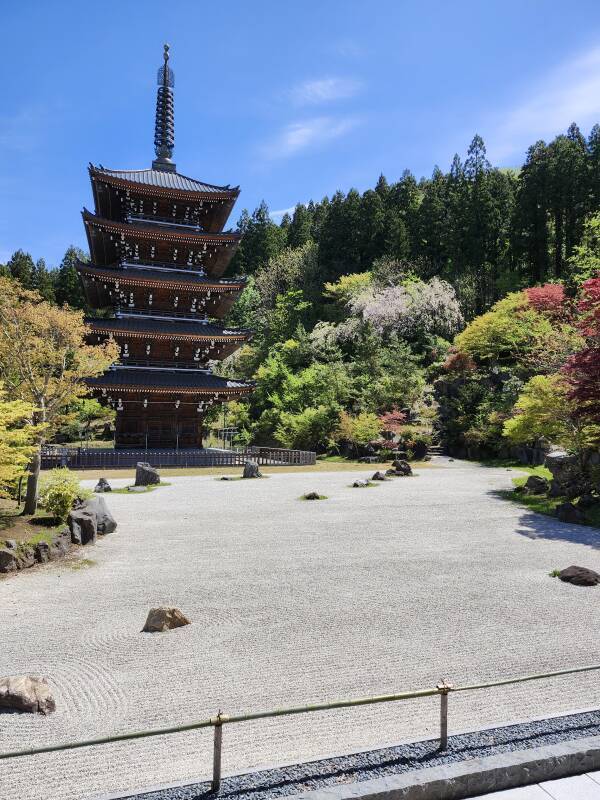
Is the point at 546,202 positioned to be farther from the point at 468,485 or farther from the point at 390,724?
the point at 390,724

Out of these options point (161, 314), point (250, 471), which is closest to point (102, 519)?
point (250, 471)

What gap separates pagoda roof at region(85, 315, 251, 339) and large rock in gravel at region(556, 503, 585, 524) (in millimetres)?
18658

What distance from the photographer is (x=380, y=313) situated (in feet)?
135

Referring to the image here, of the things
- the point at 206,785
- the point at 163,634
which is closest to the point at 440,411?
the point at 163,634

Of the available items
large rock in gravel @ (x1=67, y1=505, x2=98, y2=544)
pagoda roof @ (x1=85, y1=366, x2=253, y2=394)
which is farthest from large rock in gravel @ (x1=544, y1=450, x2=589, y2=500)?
pagoda roof @ (x1=85, y1=366, x2=253, y2=394)

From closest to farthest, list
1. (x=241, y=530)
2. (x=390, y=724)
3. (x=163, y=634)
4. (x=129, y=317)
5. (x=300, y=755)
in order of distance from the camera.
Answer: (x=300, y=755) → (x=390, y=724) → (x=163, y=634) → (x=241, y=530) → (x=129, y=317)

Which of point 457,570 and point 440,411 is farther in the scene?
point 440,411

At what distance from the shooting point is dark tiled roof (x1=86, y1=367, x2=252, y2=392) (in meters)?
25.4

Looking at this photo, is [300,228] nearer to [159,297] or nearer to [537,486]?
[159,297]

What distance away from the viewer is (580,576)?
26.5ft

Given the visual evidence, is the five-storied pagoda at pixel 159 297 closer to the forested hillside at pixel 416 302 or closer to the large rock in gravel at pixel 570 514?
the forested hillside at pixel 416 302

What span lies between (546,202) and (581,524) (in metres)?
35.9

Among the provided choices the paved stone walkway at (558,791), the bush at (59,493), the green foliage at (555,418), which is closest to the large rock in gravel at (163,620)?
the paved stone walkway at (558,791)

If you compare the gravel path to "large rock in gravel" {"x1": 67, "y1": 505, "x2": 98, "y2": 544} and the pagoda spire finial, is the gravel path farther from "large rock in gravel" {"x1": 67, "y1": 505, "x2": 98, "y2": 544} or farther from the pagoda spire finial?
the pagoda spire finial
